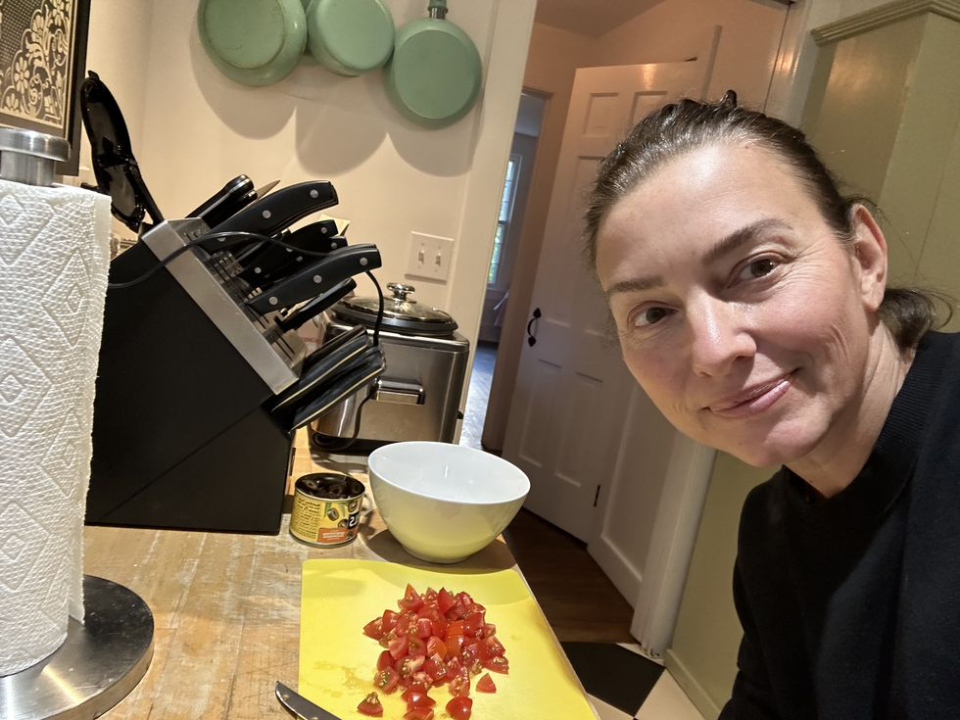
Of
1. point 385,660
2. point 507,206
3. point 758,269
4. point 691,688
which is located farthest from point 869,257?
point 507,206

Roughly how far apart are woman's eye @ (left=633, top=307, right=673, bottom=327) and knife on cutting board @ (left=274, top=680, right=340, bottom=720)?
516 millimetres

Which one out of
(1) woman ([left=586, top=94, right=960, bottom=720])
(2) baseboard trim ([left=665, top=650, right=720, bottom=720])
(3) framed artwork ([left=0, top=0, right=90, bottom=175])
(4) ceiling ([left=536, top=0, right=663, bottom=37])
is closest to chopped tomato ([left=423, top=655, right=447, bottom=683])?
(1) woman ([left=586, top=94, right=960, bottom=720])

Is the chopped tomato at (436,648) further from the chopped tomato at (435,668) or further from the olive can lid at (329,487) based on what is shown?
the olive can lid at (329,487)

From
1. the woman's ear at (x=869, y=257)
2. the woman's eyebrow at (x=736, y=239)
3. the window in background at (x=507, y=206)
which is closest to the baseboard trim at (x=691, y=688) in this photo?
the woman's ear at (x=869, y=257)

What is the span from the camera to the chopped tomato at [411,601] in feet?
2.49

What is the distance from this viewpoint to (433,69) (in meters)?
1.66

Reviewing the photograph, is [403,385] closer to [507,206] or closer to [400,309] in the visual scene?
[400,309]

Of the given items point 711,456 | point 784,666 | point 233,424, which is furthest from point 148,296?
point 711,456

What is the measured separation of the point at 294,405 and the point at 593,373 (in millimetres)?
2266

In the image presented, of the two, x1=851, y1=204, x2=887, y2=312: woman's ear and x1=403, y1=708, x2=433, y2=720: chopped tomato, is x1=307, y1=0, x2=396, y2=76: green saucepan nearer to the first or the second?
x1=851, y1=204, x2=887, y2=312: woman's ear

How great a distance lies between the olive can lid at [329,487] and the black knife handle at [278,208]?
1.12ft

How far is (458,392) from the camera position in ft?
4.43

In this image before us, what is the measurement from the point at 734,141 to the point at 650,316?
0.21m

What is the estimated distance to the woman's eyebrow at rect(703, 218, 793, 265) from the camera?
0.65 m
